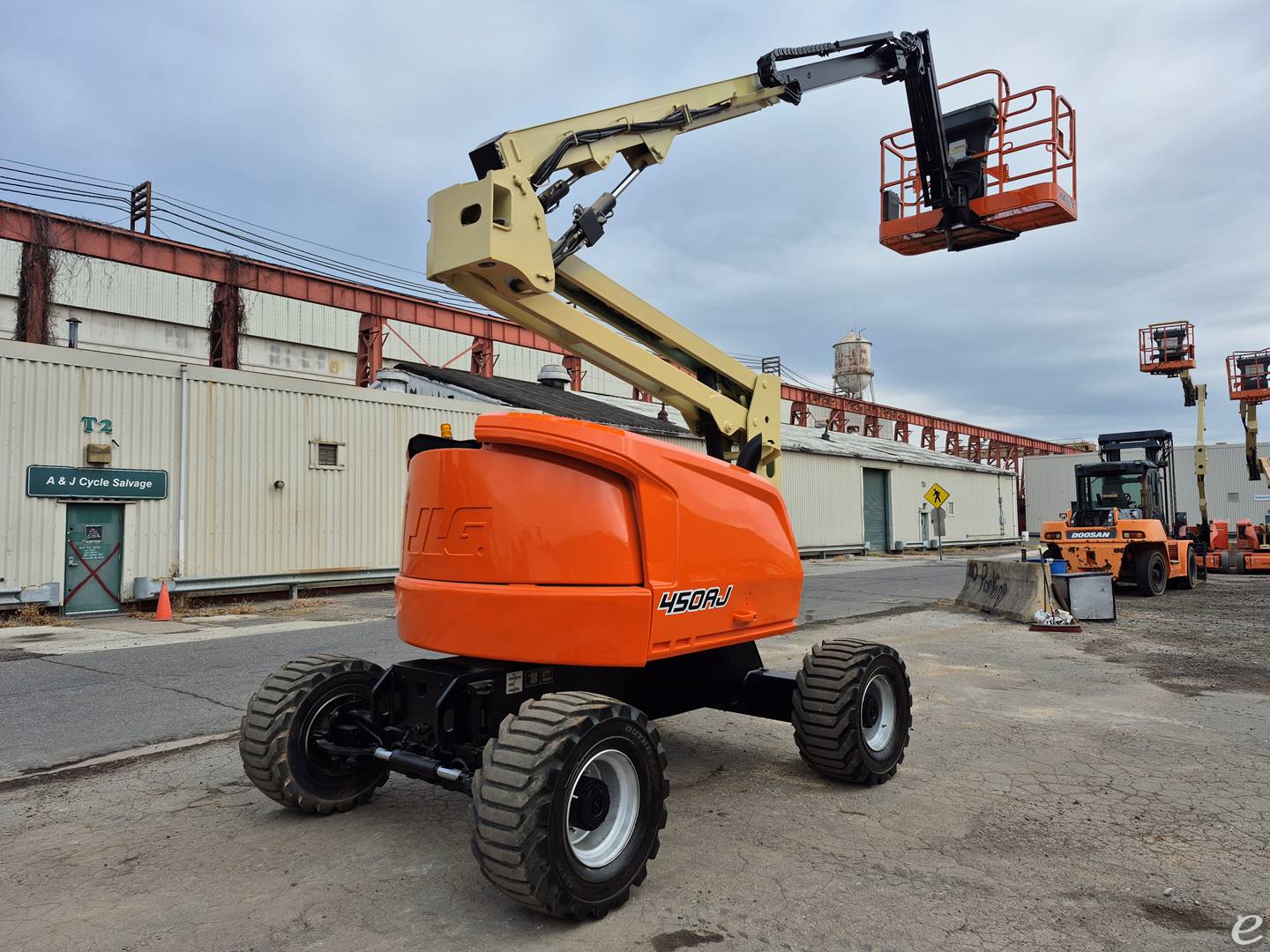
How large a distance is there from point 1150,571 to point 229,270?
22911mm

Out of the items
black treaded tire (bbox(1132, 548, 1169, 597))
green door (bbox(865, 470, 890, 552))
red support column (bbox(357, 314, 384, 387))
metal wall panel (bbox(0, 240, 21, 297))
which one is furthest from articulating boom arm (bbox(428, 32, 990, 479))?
metal wall panel (bbox(0, 240, 21, 297))

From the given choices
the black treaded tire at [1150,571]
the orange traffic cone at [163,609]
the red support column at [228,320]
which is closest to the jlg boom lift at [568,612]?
the orange traffic cone at [163,609]

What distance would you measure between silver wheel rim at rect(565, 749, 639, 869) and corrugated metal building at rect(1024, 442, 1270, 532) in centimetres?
3986

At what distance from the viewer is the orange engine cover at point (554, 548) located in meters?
3.83

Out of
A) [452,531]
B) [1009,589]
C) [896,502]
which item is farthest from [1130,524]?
[896,502]

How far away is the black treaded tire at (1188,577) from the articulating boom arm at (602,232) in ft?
49.4

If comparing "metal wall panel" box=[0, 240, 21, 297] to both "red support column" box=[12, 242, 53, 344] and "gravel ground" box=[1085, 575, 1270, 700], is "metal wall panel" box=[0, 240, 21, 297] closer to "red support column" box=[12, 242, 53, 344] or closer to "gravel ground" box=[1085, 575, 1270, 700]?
"red support column" box=[12, 242, 53, 344]

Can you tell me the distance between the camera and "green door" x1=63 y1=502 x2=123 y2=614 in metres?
13.3

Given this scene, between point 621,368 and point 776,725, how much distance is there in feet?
10.4

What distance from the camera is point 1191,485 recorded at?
145 feet

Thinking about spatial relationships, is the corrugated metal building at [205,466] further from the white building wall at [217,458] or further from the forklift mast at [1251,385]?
the forklift mast at [1251,385]

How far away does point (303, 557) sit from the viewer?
52.3 ft

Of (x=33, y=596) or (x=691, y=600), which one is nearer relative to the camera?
(x=691, y=600)

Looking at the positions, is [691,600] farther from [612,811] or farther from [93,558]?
[93,558]
